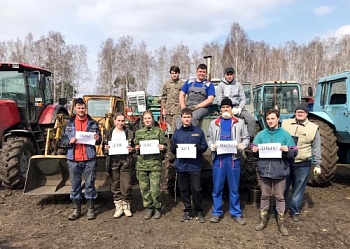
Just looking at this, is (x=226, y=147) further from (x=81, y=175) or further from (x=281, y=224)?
(x=81, y=175)

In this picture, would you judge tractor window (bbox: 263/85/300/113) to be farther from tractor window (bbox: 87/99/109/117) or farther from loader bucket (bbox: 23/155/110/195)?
loader bucket (bbox: 23/155/110/195)

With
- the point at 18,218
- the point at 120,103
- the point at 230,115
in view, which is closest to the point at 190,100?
the point at 230,115

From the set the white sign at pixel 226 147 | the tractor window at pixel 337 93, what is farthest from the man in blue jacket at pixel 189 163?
the tractor window at pixel 337 93

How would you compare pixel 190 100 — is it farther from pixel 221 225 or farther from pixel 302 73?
pixel 302 73

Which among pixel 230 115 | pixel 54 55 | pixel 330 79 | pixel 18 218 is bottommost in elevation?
pixel 18 218

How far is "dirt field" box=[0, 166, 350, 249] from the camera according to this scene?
4.13m

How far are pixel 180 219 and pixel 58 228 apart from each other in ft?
5.93

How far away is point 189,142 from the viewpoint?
4.82 m

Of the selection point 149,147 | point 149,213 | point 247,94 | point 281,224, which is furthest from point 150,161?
point 247,94

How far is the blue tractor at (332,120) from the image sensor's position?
6.54 m

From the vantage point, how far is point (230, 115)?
4848 mm

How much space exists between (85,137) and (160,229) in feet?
5.88

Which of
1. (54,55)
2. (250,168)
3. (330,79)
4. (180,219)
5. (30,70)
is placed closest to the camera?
(180,219)

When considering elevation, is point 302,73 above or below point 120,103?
above
